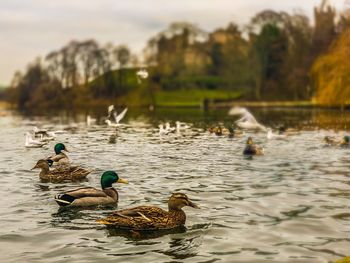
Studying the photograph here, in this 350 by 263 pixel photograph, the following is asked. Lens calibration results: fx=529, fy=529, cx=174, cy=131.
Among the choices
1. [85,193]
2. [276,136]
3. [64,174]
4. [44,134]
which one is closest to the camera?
[85,193]

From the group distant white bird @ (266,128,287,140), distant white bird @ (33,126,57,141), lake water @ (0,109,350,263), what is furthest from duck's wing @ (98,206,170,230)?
distant white bird @ (266,128,287,140)

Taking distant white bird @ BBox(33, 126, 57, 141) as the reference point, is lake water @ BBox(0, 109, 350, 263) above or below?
below

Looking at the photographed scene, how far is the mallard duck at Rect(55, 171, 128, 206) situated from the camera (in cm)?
1395

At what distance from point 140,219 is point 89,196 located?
9.54 ft

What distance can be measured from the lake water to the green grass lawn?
8448 centimetres

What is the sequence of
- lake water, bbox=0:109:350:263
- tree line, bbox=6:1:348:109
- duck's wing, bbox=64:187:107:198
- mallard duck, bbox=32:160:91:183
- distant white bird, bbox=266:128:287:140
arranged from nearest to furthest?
1. lake water, bbox=0:109:350:263
2. duck's wing, bbox=64:187:107:198
3. mallard duck, bbox=32:160:91:183
4. distant white bird, bbox=266:128:287:140
5. tree line, bbox=6:1:348:109

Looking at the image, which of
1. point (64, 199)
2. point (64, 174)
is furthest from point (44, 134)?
point (64, 199)

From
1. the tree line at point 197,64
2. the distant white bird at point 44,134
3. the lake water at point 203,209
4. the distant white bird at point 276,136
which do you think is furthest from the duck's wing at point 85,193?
the tree line at point 197,64

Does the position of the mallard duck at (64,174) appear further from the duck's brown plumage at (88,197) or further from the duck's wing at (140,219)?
the duck's wing at (140,219)

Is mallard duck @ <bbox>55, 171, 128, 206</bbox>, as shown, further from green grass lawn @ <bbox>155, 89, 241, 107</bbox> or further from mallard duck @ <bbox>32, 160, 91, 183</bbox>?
green grass lawn @ <bbox>155, 89, 241, 107</bbox>

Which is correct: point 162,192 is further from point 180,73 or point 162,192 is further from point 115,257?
point 180,73

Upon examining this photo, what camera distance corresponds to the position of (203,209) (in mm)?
14352

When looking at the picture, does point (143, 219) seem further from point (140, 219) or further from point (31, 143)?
point (31, 143)

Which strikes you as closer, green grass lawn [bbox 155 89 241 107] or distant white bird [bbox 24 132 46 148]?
distant white bird [bbox 24 132 46 148]
